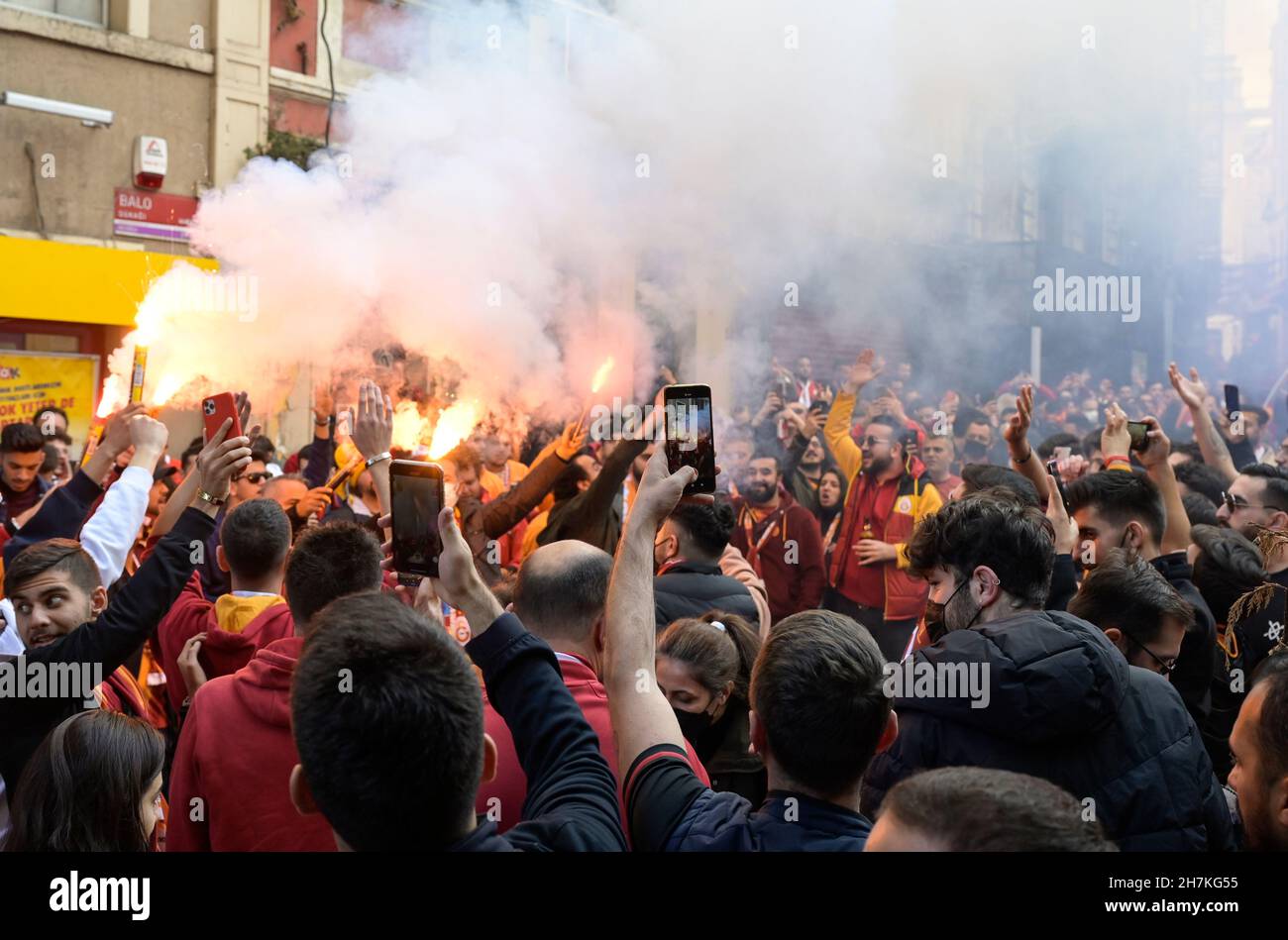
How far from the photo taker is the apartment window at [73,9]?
12250 mm

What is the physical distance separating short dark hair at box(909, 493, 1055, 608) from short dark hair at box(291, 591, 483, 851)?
1494 mm

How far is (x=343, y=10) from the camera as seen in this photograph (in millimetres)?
13969

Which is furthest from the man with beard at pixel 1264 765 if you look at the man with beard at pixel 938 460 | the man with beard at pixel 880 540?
the man with beard at pixel 938 460

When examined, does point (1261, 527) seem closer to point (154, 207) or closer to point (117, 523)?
point (117, 523)

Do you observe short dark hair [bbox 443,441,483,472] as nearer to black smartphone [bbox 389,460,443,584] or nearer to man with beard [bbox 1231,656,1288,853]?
black smartphone [bbox 389,460,443,584]

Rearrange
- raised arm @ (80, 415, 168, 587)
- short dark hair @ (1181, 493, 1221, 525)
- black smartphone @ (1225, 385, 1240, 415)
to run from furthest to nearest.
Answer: black smartphone @ (1225, 385, 1240, 415)
short dark hair @ (1181, 493, 1221, 525)
raised arm @ (80, 415, 168, 587)

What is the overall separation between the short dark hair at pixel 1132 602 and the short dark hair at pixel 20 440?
5.53m

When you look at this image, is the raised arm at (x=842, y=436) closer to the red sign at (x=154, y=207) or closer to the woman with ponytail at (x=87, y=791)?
the woman with ponytail at (x=87, y=791)

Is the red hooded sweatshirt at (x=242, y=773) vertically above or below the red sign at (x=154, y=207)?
below

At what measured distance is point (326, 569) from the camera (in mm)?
2945

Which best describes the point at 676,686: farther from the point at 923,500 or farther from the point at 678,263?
the point at 678,263

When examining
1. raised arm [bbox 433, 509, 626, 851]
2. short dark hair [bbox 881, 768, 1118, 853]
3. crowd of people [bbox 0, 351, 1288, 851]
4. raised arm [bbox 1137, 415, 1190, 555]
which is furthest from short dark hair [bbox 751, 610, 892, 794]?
raised arm [bbox 1137, 415, 1190, 555]

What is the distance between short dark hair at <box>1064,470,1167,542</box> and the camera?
13.2ft
